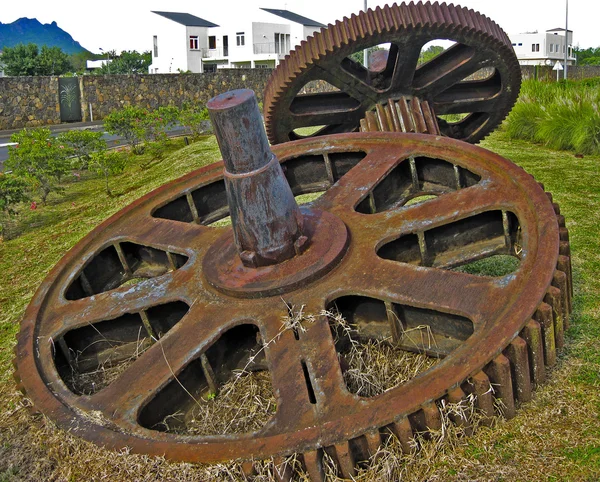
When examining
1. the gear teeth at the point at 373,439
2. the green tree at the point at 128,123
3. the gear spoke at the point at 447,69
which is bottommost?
the gear teeth at the point at 373,439

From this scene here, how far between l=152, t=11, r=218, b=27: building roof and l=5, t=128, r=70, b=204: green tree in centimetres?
3726

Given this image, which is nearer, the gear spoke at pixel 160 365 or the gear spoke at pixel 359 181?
the gear spoke at pixel 160 365

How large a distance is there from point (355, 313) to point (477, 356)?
2.61 ft

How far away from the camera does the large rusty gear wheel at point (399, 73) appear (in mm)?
4160

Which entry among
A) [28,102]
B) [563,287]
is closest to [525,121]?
[563,287]

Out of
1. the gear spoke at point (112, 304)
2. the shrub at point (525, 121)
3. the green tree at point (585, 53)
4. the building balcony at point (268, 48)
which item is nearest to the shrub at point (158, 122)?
the shrub at point (525, 121)

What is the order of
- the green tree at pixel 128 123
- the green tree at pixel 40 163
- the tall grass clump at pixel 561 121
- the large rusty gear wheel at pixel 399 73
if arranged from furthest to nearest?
the green tree at pixel 128 123 < the green tree at pixel 40 163 < the tall grass clump at pixel 561 121 < the large rusty gear wheel at pixel 399 73

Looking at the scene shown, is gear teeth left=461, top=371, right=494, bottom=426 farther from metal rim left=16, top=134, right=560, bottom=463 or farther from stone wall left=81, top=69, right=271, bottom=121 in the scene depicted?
stone wall left=81, top=69, right=271, bottom=121

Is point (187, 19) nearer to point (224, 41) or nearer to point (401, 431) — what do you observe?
point (224, 41)

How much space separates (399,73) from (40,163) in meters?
6.07

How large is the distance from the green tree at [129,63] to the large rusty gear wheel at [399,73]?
4691 centimetres

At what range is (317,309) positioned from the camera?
2781 millimetres

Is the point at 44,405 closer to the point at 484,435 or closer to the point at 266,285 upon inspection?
the point at 266,285

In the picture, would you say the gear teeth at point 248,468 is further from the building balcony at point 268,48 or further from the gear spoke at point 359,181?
the building balcony at point 268,48
